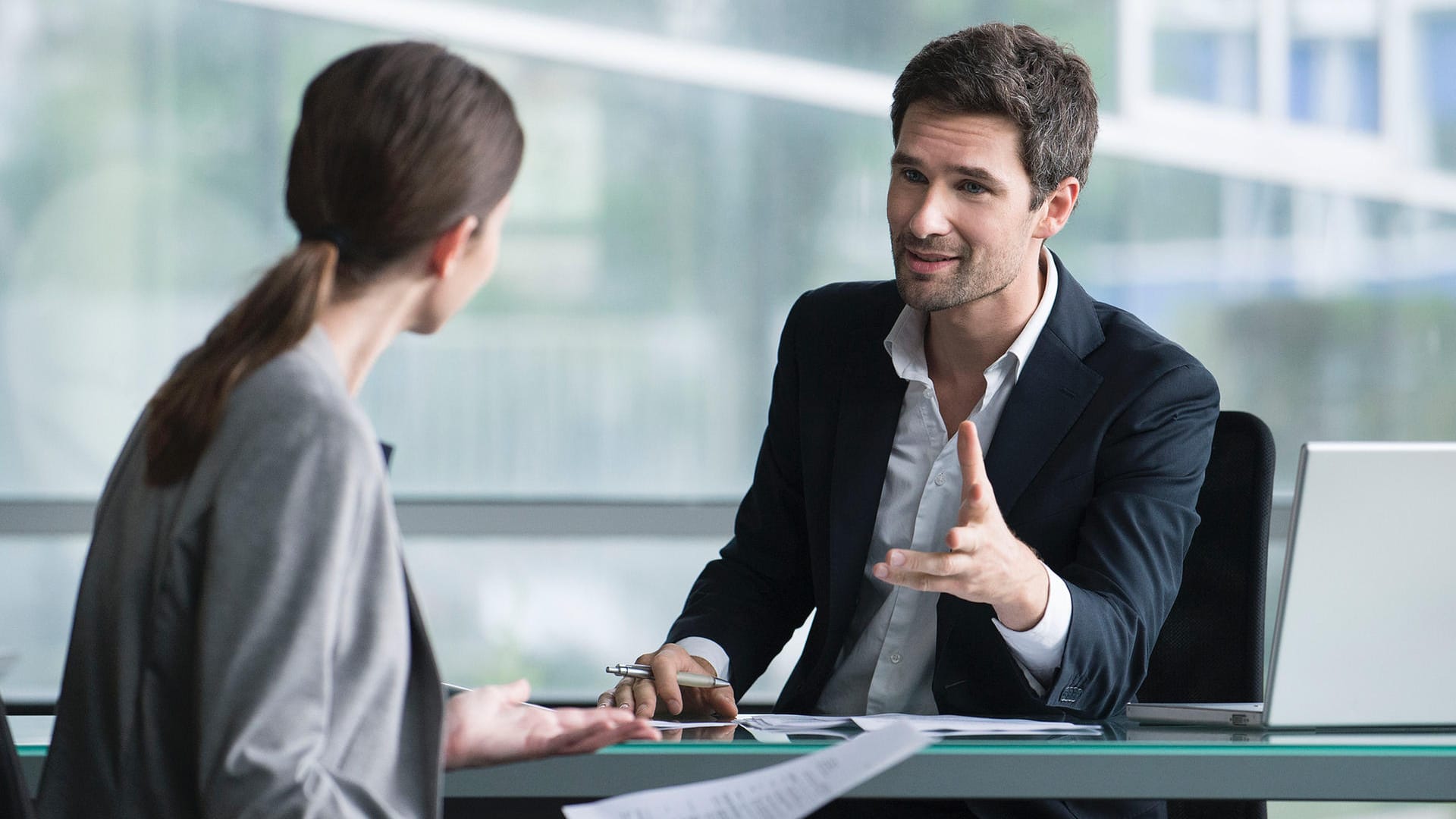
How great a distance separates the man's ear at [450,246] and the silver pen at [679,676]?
586 millimetres

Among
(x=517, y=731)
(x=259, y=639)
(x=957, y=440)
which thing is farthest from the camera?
(x=957, y=440)

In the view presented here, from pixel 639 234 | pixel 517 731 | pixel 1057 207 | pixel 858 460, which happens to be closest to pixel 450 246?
pixel 517 731

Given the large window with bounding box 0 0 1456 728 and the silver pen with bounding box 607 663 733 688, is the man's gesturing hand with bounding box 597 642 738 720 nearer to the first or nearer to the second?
the silver pen with bounding box 607 663 733 688

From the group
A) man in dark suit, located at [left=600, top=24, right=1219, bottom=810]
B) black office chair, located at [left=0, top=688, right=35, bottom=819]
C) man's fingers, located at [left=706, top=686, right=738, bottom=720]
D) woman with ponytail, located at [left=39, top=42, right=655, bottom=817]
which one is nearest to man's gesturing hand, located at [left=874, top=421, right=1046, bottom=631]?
man in dark suit, located at [left=600, top=24, right=1219, bottom=810]

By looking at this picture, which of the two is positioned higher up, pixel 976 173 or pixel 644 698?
pixel 976 173

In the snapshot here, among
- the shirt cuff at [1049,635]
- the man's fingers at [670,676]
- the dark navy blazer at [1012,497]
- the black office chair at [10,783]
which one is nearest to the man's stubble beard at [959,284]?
the dark navy blazer at [1012,497]

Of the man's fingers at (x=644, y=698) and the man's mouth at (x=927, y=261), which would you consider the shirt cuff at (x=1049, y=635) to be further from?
the man's mouth at (x=927, y=261)

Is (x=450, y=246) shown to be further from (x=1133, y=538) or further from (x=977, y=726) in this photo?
(x=1133, y=538)

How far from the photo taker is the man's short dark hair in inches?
74.0

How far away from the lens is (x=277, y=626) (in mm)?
891

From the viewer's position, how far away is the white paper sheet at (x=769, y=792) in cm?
106

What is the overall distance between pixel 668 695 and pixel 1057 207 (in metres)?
0.94

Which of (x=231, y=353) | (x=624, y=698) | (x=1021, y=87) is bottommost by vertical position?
(x=624, y=698)

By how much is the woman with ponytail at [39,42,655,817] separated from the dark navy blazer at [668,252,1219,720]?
0.81 meters
